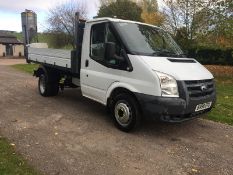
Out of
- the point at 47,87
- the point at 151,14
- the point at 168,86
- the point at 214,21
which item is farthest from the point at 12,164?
the point at 151,14

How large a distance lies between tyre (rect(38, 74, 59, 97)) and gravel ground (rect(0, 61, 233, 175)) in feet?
4.40

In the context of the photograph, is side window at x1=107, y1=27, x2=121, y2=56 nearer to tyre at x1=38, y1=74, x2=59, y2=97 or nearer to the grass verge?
the grass verge

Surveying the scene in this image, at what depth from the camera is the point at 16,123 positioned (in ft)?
23.3

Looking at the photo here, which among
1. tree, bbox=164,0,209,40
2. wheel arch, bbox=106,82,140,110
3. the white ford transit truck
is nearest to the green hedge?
tree, bbox=164,0,209,40

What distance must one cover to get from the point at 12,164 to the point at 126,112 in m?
2.53

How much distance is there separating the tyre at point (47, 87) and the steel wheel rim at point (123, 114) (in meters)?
3.76

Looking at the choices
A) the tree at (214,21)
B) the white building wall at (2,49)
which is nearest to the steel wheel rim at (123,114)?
the tree at (214,21)

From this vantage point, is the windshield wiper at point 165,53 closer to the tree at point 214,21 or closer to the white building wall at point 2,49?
the tree at point 214,21

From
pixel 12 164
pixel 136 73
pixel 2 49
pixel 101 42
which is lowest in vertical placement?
pixel 12 164

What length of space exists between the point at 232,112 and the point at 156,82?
12.3 ft

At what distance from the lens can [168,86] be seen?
19.3 ft

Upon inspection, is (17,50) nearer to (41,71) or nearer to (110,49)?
(41,71)

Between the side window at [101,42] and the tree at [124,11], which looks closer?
the side window at [101,42]

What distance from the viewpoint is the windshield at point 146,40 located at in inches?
259
